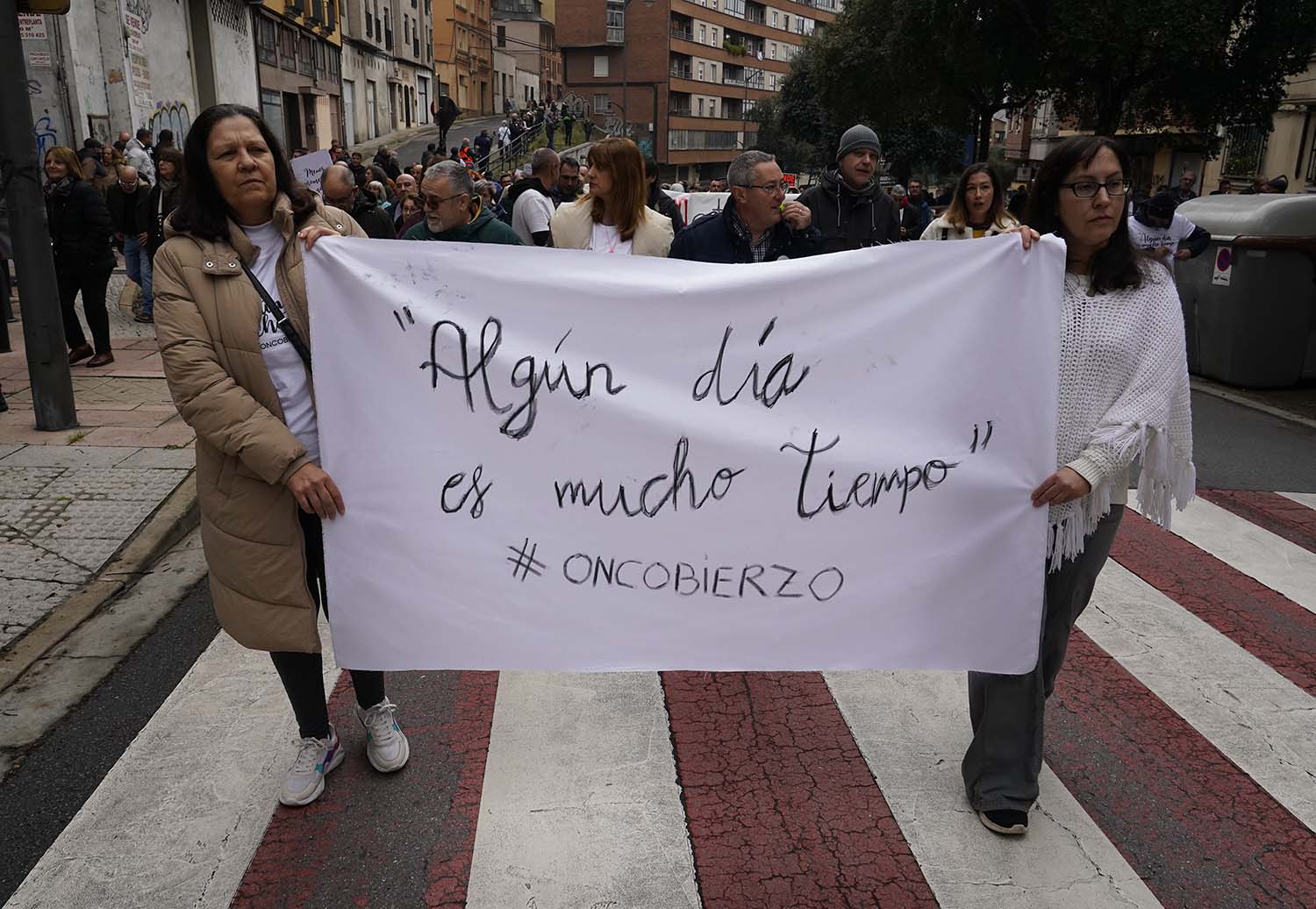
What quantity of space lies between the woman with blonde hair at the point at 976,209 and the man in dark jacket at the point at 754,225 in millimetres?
2041

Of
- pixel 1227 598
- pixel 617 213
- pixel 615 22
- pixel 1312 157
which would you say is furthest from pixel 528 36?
pixel 1227 598

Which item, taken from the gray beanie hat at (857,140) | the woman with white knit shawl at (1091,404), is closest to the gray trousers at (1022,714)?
the woman with white knit shawl at (1091,404)

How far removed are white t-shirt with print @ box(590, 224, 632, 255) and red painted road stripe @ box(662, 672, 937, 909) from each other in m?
2.01

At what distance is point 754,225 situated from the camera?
165 inches

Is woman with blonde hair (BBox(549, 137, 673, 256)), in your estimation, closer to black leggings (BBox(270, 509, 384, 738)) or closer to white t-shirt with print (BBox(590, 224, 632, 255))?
white t-shirt with print (BBox(590, 224, 632, 255))

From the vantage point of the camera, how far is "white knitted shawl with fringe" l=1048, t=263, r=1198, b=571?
9.00ft

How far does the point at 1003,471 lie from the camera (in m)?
2.83

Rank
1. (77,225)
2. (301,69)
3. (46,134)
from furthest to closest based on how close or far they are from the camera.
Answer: (301,69)
(46,134)
(77,225)

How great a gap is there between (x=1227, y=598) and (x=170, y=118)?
2290cm

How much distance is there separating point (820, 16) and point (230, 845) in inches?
4179

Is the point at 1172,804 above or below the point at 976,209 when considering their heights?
below

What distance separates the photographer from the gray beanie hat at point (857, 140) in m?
5.59

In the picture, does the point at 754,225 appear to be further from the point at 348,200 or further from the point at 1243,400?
the point at 1243,400

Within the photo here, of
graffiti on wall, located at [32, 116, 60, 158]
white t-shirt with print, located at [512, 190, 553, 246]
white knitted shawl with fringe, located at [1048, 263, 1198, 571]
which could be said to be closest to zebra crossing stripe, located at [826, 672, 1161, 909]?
white knitted shawl with fringe, located at [1048, 263, 1198, 571]
